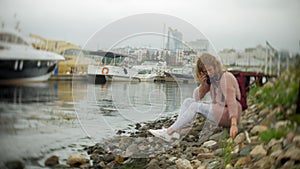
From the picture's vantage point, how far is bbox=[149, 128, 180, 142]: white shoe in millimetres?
2236

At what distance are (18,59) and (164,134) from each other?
90 cm

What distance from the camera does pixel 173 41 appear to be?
6.96 feet

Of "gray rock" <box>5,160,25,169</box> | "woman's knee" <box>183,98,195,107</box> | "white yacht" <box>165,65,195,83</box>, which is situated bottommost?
"gray rock" <box>5,160,25,169</box>

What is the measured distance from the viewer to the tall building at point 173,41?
6.93 ft

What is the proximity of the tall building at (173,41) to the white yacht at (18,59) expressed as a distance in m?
0.66

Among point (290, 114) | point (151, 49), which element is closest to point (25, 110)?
point (151, 49)

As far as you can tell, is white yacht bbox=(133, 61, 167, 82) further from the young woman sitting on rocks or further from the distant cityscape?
the young woman sitting on rocks

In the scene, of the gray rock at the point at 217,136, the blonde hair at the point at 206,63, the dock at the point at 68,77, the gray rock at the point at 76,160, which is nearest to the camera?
the dock at the point at 68,77

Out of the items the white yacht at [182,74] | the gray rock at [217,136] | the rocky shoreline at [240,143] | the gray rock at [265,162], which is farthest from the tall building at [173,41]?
the gray rock at [265,162]

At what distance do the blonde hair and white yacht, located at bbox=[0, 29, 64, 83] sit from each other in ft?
2.74

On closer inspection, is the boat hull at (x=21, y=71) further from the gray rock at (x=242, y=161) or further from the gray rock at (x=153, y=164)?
the gray rock at (x=242, y=161)

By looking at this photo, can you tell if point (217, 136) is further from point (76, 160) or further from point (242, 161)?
point (76, 160)

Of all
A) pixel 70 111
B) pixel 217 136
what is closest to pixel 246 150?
pixel 217 136

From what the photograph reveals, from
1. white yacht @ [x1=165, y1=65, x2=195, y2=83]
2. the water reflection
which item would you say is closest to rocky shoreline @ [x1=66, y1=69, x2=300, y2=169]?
white yacht @ [x1=165, y1=65, x2=195, y2=83]
